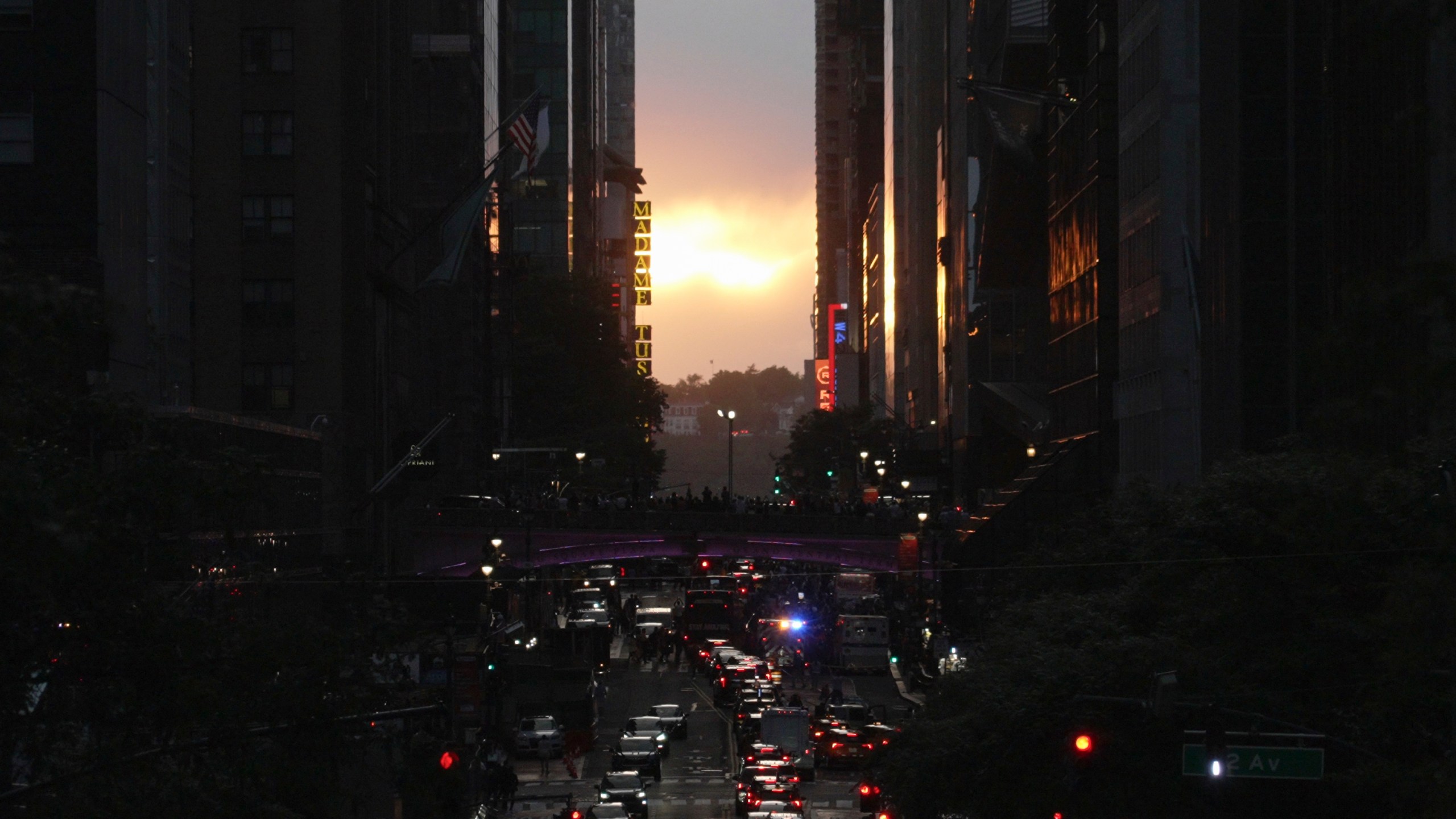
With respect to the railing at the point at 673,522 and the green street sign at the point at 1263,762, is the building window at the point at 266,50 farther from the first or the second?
the green street sign at the point at 1263,762

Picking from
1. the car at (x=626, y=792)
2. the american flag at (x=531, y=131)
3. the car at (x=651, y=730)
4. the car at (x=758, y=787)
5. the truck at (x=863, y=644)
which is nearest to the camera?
the car at (x=626, y=792)

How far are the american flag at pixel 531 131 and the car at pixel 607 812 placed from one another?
3411 cm

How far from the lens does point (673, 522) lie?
82.5 m

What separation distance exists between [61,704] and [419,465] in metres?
57.8

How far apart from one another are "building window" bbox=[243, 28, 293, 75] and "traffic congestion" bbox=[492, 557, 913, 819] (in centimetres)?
2148

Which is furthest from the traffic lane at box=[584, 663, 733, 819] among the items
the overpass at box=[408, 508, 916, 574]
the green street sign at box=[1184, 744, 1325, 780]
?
the green street sign at box=[1184, 744, 1325, 780]

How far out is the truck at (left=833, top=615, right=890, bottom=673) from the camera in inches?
3204

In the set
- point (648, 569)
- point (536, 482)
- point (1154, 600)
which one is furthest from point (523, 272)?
point (1154, 600)

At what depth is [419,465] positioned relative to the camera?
72812 millimetres

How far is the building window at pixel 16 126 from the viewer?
135ft

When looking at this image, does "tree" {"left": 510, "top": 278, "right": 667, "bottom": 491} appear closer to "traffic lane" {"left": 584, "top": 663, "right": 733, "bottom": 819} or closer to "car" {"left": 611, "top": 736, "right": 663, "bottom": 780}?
"traffic lane" {"left": 584, "top": 663, "right": 733, "bottom": 819}

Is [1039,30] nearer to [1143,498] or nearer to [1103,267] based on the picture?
[1103,267]

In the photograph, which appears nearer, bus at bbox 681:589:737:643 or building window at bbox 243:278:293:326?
building window at bbox 243:278:293:326

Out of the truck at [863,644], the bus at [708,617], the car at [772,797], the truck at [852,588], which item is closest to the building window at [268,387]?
the truck at [863,644]
